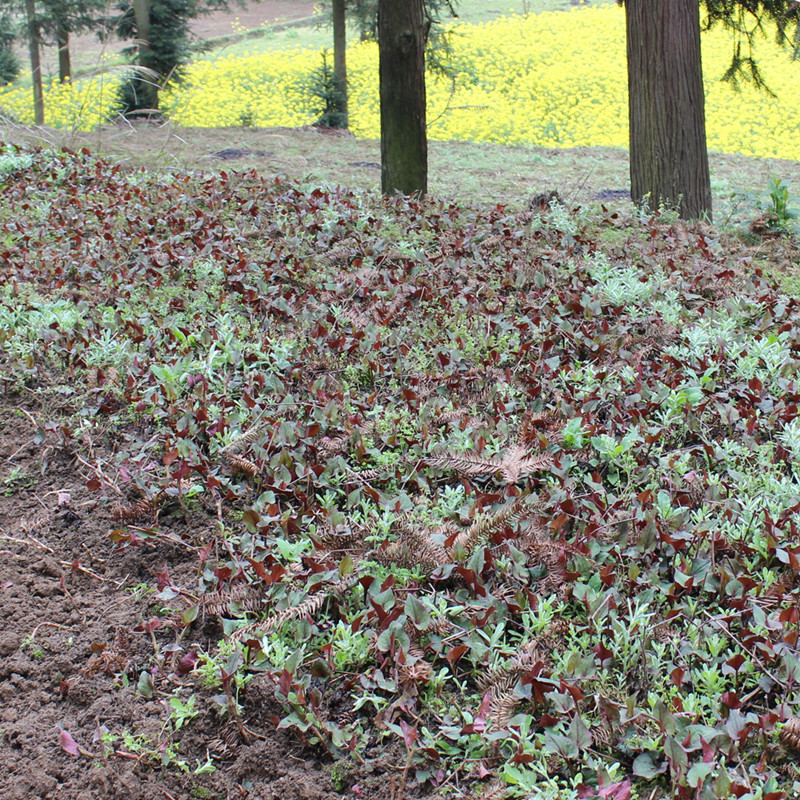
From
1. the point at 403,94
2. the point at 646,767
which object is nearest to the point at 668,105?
the point at 403,94

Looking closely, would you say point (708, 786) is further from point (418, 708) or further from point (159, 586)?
point (159, 586)

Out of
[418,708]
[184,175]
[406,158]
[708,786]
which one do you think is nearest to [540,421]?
[418,708]

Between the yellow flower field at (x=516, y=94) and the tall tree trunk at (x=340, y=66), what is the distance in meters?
2.03

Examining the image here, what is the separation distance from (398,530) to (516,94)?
24245mm

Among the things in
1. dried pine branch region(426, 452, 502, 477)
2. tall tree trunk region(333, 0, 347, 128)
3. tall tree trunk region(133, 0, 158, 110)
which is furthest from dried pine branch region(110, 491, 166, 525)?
tall tree trunk region(133, 0, 158, 110)

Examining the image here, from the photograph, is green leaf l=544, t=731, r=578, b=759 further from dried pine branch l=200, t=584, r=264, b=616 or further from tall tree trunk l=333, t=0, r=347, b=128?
tall tree trunk l=333, t=0, r=347, b=128

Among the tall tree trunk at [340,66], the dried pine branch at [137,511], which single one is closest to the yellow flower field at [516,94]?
the tall tree trunk at [340,66]

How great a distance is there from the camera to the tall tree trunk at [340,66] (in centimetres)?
1758

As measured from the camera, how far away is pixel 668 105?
7.02 meters

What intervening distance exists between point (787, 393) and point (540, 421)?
127cm

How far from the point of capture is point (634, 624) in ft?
7.58

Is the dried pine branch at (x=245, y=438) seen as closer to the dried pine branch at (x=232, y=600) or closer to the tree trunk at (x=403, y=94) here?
the dried pine branch at (x=232, y=600)

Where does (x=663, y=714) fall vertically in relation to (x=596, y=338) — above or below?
below

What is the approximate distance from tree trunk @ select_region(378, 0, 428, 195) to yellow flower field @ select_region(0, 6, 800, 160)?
9282 mm
